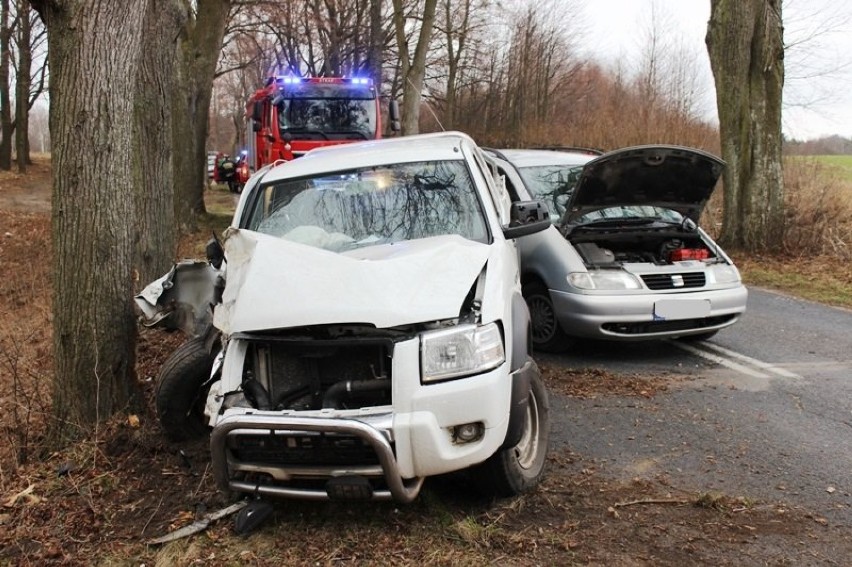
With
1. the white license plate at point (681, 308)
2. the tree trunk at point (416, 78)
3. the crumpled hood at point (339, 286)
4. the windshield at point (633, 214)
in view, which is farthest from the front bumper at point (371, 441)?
the tree trunk at point (416, 78)

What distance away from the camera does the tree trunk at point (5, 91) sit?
27.9 meters

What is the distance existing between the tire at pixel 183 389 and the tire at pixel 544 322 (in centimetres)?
332

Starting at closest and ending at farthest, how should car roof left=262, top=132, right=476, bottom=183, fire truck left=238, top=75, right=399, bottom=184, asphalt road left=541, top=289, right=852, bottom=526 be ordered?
asphalt road left=541, top=289, right=852, bottom=526, car roof left=262, top=132, right=476, bottom=183, fire truck left=238, top=75, right=399, bottom=184

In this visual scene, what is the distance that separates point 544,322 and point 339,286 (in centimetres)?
366

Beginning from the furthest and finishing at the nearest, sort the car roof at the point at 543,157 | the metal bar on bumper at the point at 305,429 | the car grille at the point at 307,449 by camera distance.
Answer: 1. the car roof at the point at 543,157
2. the car grille at the point at 307,449
3. the metal bar on bumper at the point at 305,429

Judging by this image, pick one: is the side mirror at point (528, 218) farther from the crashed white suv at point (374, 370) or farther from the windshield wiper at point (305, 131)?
the windshield wiper at point (305, 131)

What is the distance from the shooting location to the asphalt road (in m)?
4.07

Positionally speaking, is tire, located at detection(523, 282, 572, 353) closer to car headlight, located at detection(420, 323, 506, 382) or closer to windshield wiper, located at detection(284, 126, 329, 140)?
car headlight, located at detection(420, 323, 506, 382)

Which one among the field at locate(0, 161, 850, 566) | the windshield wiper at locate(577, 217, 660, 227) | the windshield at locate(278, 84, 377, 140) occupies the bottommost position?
the field at locate(0, 161, 850, 566)

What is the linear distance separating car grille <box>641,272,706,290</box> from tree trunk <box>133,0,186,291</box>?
525 centimetres

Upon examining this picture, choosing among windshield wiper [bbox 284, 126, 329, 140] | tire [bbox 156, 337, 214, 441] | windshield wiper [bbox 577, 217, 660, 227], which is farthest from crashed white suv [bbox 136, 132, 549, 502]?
windshield wiper [bbox 284, 126, 329, 140]

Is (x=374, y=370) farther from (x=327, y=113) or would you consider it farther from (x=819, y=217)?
(x=327, y=113)

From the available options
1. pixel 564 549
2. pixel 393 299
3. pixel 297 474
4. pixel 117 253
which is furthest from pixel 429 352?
pixel 117 253

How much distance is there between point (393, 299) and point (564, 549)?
148 cm
